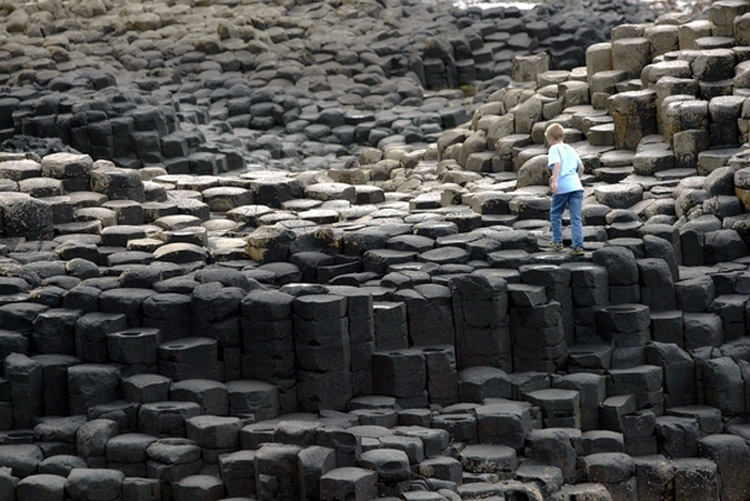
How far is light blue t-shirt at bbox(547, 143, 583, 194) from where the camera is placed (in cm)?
1941

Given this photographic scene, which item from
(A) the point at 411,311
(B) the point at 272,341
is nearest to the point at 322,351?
(B) the point at 272,341

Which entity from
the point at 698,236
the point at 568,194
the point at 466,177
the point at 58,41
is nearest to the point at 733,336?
the point at 698,236

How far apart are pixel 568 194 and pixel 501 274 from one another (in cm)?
141

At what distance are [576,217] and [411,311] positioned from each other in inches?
103

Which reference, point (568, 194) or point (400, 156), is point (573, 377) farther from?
point (400, 156)

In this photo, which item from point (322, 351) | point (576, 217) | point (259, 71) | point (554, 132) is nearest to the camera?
point (322, 351)

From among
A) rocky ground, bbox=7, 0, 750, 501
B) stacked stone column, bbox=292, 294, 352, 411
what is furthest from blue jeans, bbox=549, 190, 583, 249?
stacked stone column, bbox=292, 294, 352, 411

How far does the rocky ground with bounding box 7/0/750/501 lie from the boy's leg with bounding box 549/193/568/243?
16.5 inches

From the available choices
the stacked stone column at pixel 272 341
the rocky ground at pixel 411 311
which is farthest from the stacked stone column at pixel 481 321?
the stacked stone column at pixel 272 341

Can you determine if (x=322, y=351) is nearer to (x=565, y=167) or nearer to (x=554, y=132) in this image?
(x=565, y=167)

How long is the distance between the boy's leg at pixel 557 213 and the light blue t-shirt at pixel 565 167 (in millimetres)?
226

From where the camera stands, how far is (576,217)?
19703mm

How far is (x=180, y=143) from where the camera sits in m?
27.6

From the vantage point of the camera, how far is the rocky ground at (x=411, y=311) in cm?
1739
